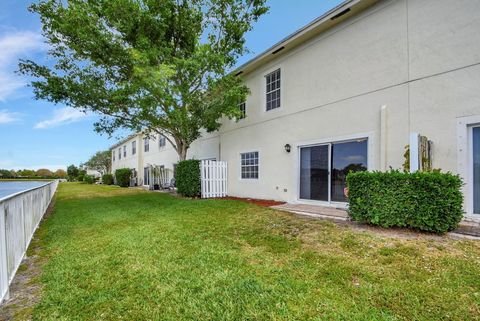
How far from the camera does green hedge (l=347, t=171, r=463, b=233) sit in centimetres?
445

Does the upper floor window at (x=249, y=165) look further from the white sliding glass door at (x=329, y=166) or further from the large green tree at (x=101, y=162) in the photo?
the large green tree at (x=101, y=162)

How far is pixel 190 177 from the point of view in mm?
11781

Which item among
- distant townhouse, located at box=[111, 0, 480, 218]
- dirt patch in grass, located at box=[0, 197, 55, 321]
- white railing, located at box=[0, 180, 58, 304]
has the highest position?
distant townhouse, located at box=[111, 0, 480, 218]

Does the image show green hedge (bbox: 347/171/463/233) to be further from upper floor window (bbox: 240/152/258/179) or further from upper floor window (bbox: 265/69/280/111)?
upper floor window (bbox: 240/152/258/179)

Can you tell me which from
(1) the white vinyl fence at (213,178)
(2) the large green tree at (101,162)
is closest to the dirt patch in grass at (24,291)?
(1) the white vinyl fence at (213,178)

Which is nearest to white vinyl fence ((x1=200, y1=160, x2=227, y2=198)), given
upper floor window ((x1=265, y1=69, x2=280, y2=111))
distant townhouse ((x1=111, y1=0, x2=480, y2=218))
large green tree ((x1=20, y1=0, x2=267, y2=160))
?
distant townhouse ((x1=111, y1=0, x2=480, y2=218))

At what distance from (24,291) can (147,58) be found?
26.4 ft

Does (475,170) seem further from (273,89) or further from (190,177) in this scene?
(190,177)

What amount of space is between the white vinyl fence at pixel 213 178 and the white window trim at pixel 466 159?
905 centimetres

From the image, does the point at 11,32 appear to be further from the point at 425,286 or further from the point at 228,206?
the point at 425,286

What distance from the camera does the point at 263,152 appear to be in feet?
34.7

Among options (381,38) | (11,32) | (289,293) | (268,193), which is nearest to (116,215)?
(268,193)

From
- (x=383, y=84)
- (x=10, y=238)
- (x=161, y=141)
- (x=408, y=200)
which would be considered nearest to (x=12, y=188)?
(x=10, y=238)

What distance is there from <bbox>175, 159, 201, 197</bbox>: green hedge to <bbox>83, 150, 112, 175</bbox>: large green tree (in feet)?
127
